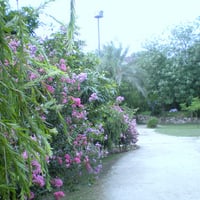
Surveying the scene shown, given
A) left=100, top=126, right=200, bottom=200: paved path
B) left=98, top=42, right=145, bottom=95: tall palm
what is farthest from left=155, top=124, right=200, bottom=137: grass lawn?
left=98, top=42, right=145, bottom=95: tall palm

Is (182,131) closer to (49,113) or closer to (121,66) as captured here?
(121,66)

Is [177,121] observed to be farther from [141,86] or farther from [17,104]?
[17,104]

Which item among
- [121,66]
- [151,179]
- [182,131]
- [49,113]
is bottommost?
[182,131]

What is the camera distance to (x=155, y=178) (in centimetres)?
558

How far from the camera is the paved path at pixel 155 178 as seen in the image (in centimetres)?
457

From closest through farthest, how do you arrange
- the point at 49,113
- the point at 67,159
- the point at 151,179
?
the point at 49,113
the point at 67,159
the point at 151,179

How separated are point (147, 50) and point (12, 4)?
1048 inches

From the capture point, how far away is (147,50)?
1085 inches

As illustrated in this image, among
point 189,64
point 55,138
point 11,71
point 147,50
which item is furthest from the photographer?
point 147,50

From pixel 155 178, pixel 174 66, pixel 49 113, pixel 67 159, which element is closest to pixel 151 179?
pixel 155 178

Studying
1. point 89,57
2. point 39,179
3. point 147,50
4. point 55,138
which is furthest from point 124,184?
point 147,50

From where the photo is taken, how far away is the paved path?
15.0ft

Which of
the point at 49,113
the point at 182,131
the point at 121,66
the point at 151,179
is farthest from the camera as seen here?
the point at 121,66

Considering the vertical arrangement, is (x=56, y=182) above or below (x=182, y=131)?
above
